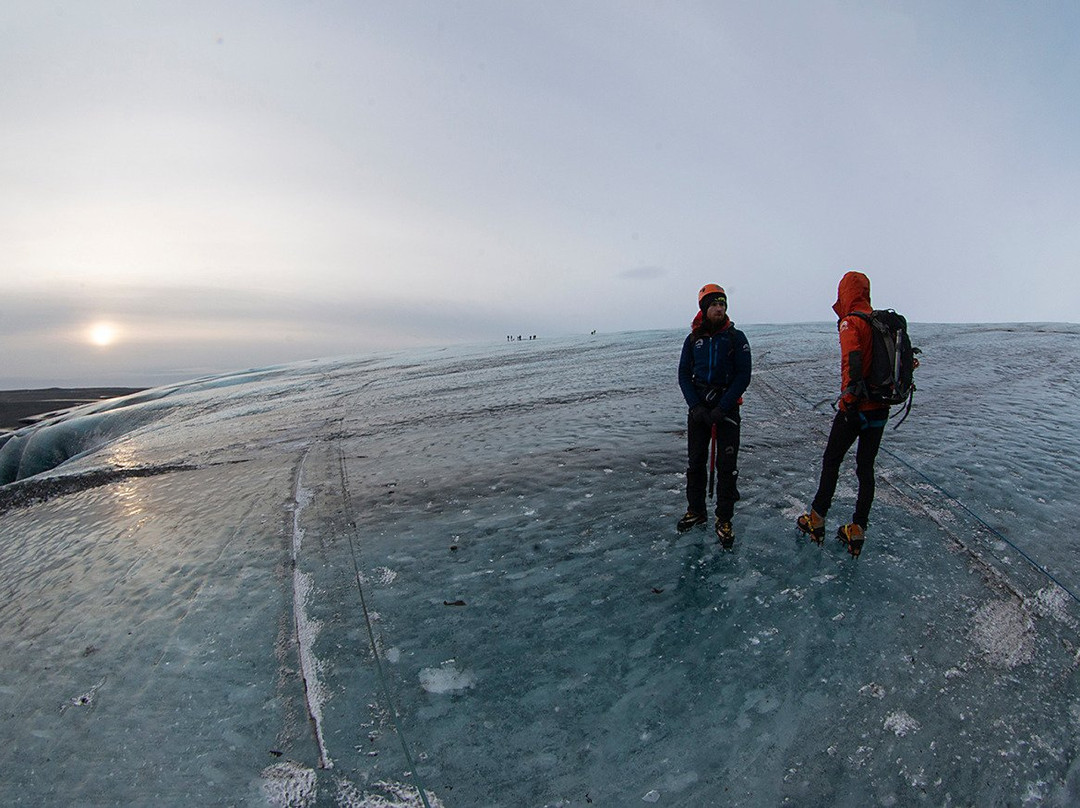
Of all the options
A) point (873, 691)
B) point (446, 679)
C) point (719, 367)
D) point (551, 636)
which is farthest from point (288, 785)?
point (719, 367)

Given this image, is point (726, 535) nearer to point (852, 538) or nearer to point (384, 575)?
point (852, 538)

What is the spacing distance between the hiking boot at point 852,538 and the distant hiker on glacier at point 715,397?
0.76m

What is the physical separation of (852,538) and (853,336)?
1.41 m

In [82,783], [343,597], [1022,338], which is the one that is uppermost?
[1022,338]

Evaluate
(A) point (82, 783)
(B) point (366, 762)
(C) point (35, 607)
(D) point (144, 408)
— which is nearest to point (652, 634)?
(B) point (366, 762)

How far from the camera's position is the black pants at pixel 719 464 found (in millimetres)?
3975

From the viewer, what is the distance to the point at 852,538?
148 inches

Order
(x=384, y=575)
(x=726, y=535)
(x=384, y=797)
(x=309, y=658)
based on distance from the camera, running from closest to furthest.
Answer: (x=384, y=797)
(x=309, y=658)
(x=384, y=575)
(x=726, y=535)

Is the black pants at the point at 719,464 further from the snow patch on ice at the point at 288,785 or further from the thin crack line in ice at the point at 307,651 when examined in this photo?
the snow patch on ice at the point at 288,785

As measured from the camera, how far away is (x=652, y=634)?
3039 millimetres

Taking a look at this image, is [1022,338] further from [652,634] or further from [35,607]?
[35,607]

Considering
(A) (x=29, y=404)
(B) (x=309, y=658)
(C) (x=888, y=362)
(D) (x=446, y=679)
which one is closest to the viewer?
(D) (x=446, y=679)

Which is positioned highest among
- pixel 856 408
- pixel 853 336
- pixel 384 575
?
pixel 853 336

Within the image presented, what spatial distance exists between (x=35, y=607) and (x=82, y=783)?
83.3 inches
